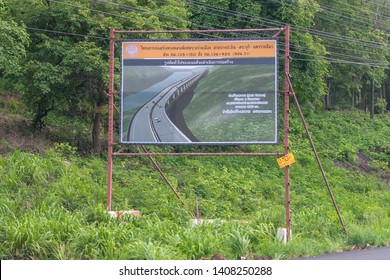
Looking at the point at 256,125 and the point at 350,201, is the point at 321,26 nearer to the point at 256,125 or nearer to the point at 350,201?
the point at 350,201

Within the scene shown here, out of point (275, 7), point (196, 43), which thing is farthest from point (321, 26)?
point (196, 43)

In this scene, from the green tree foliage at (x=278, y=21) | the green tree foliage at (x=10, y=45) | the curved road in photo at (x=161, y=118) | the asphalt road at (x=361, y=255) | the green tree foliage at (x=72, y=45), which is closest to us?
the asphalt road at (x=361, y=255)

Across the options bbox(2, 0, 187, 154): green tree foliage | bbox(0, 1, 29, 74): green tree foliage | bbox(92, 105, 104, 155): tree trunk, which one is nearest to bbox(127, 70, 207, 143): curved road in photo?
bbox(0, 1, 29, 74): green tree foliage

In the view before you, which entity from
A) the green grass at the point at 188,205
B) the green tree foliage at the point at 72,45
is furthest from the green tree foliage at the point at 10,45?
the green grass at the point at 188,205

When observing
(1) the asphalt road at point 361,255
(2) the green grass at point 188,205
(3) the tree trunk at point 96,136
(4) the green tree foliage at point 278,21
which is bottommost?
(1) the asphalt road at point 361,255

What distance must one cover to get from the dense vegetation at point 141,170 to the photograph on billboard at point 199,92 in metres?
2.12

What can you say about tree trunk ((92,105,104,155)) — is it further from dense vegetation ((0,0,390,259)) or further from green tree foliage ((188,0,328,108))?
green tree foliage ((188,0,328,108))

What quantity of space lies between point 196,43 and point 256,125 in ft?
8.29

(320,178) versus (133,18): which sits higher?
(133,18)

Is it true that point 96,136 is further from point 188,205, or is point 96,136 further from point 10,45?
point 188,205

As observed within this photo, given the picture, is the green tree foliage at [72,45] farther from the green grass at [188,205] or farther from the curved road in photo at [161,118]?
the curved road in photo at [161,118]

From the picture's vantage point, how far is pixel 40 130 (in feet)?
81.8

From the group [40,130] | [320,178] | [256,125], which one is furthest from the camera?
[320,178]

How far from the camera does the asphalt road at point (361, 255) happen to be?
1348 centimetres
